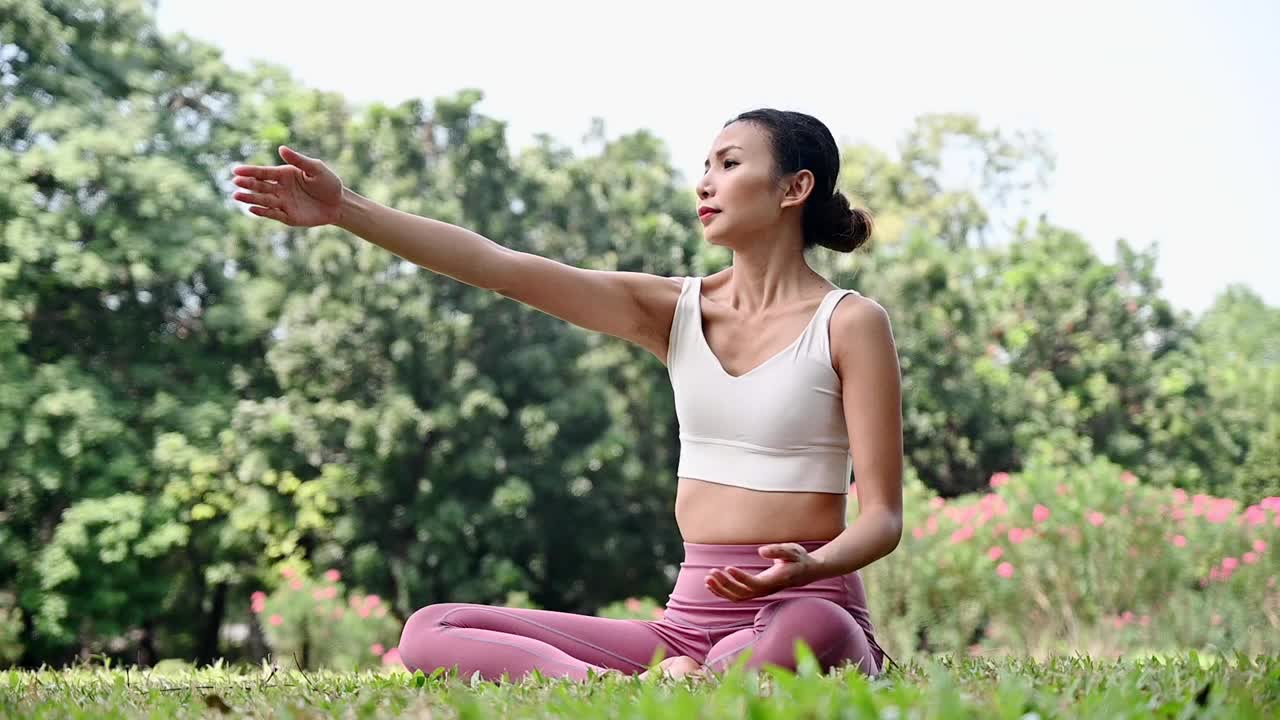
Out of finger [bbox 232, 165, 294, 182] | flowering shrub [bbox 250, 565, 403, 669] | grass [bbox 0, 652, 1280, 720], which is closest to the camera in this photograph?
grass [bbox 0, 652, 1280, 720]

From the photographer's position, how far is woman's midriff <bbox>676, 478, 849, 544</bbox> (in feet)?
8.96

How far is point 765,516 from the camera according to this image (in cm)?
274

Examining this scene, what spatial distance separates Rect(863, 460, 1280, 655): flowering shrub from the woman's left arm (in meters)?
5.89

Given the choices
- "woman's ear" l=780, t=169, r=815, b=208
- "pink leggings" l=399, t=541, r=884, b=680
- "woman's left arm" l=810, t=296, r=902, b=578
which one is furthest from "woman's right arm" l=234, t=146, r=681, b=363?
"pink leggings" l=399, t=541, r=884, b=680

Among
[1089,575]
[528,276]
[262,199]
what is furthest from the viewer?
[1089,575]

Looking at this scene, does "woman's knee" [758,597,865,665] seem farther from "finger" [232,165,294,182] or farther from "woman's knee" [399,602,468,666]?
"finger" [232,165,294,182]

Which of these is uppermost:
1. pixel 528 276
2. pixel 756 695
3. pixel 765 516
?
pixel 528 276

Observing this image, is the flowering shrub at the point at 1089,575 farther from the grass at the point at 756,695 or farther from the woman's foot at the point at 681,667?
the grass at the point at 756,695

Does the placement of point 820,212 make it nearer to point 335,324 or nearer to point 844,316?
point 844,316

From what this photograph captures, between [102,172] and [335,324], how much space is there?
3.11 m

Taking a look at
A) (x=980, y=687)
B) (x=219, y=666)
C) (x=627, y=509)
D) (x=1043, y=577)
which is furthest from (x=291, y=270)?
(x=980, y=687)

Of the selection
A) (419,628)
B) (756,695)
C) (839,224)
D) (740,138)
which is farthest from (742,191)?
(756,695)

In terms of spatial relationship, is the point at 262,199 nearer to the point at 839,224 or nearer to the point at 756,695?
the point at 839,224

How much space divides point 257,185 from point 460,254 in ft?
1.61
